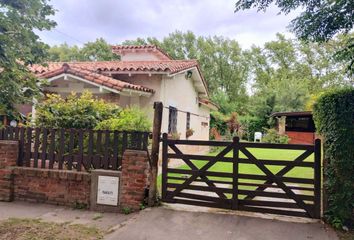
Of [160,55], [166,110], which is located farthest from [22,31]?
[160,55]

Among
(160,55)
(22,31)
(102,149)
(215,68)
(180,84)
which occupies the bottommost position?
(102,149)

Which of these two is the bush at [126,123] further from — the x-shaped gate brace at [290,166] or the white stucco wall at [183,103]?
the white stucco wall at [183,103]

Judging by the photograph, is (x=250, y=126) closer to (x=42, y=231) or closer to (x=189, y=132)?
(x=189, y=132)

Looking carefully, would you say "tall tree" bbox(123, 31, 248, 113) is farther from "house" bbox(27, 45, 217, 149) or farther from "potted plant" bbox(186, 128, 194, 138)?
"house" bbox(27, 45, 217, 149)

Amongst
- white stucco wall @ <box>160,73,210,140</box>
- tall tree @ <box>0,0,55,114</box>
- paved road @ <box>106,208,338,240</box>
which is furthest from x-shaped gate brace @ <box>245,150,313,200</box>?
white stucco wall @ <box>160,73,210,140</box>

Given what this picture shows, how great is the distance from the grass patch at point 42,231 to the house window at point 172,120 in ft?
30.1

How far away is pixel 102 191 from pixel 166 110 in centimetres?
768

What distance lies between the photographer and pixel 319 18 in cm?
577

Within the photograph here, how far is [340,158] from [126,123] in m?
4.81

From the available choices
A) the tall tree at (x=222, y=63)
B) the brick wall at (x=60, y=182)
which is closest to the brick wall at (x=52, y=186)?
the brick wall at (x=60, y=182)

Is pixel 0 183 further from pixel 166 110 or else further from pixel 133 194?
pixel 166 110

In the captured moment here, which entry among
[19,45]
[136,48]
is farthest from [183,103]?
[19,45]

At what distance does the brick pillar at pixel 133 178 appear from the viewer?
6117 mm

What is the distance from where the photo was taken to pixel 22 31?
4395 mm
